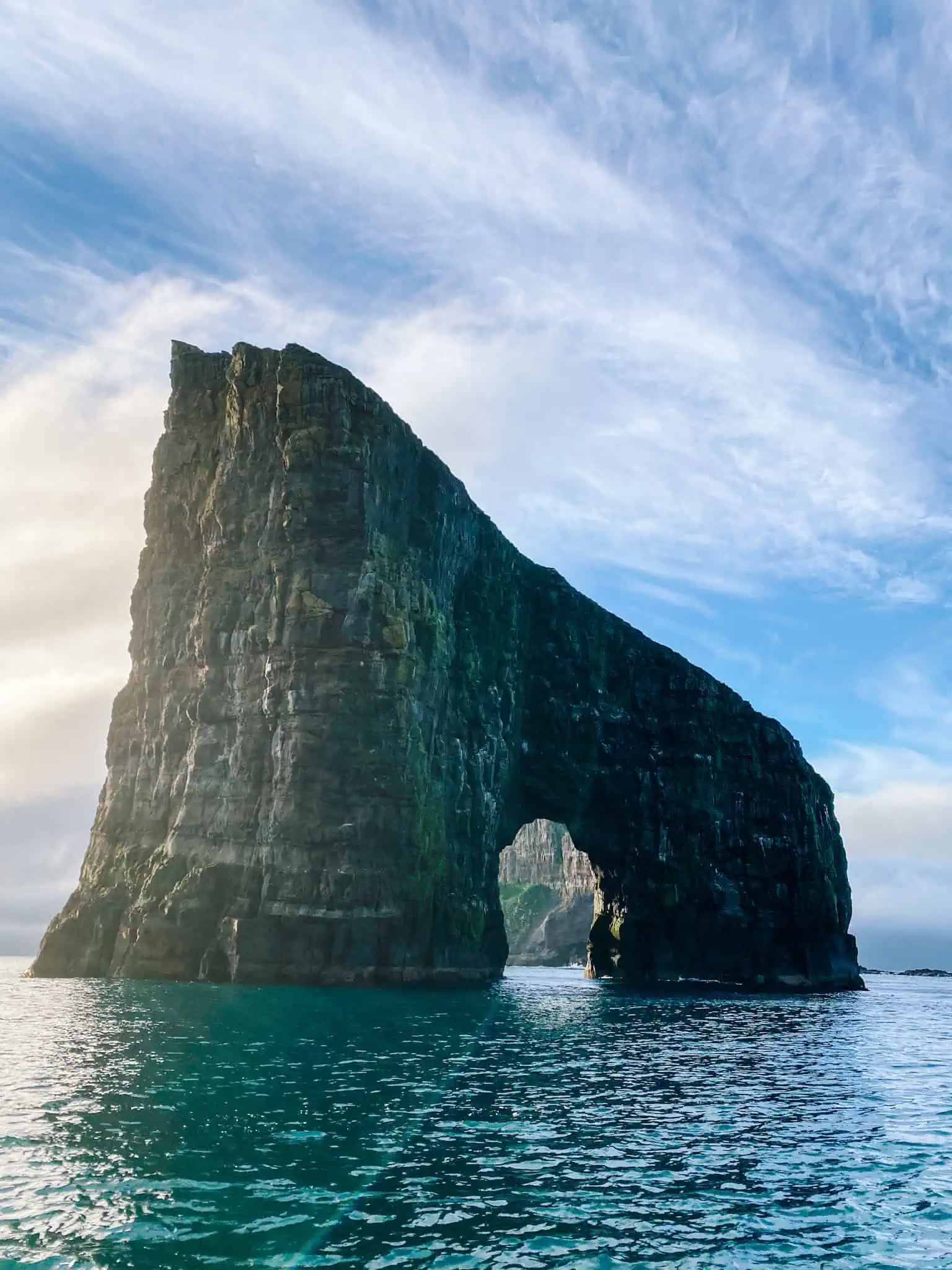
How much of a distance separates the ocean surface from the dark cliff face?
2771 cm

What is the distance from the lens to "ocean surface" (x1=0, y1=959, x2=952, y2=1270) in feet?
46.8

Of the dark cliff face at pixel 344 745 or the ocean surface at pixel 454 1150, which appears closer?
the ocean surface at pixel 454 1150

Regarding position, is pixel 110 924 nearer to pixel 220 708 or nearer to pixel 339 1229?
→ pixel 220 708

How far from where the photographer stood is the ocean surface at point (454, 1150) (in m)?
14.3

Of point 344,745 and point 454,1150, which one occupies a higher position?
point 344,745

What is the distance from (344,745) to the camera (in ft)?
237

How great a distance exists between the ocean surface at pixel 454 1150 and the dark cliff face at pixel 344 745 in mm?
27712

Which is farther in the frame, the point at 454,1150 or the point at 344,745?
the point at 344,745

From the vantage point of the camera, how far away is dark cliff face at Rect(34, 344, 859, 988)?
229 feet

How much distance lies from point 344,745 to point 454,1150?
175 ft

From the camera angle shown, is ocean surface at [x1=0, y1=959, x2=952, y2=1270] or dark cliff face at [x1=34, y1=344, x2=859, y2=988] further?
dark cliff face at [x1=34, y1=344, x2=859, y2=988]

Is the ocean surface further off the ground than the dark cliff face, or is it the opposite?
the dark cliff face

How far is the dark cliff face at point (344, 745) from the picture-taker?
229ft

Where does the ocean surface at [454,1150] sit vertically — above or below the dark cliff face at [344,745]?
below
